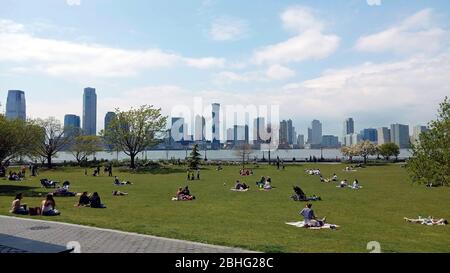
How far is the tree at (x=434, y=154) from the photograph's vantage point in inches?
949

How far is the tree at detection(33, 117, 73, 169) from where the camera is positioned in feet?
240

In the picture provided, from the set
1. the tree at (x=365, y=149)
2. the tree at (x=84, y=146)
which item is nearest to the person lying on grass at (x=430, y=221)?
the tree at (x=84, y=146)

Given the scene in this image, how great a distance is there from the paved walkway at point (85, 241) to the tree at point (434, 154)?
17201mm

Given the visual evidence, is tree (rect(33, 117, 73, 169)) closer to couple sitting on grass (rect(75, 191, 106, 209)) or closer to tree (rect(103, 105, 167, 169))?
tree (rect(103, 105, 167, 169))

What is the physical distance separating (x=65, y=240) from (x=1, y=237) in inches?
86.4

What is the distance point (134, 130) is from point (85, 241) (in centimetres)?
5850

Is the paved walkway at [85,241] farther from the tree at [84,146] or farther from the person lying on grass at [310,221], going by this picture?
the tree at [84,146]

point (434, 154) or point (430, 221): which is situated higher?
point (434, 154)

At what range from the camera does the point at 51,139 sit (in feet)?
249

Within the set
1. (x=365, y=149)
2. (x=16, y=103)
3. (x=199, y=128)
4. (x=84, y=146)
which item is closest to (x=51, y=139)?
(x=84, y=146)

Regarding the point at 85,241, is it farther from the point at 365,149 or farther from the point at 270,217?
the point at 365,149

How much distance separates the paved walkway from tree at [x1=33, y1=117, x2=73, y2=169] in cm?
6056

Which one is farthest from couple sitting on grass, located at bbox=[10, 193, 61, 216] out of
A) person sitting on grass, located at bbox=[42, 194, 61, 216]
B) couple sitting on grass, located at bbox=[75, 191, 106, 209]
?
couple sitting on grass, located at bbox=[75, 191, 106, 209]
